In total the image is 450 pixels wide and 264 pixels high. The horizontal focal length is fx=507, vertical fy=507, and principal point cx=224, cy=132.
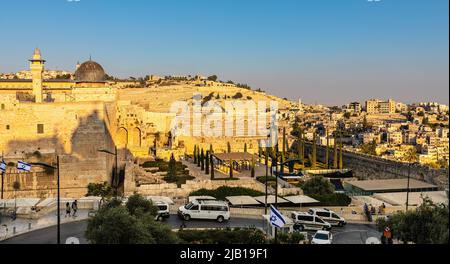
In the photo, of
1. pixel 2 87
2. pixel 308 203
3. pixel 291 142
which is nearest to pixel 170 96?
pixel 291 142

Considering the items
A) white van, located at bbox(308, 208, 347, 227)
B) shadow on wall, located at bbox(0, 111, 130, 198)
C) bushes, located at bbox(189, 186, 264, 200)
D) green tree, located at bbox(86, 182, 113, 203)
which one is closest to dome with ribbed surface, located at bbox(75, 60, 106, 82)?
shadow on wall, located at bbox(0, 111, 130, 198)

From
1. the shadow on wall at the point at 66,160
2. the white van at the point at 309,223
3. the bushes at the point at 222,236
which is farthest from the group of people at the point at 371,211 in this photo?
the shadow on wall at the point at 66,160

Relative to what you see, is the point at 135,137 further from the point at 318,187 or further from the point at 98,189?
the point at 318,187

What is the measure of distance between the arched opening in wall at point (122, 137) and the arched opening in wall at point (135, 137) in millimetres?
652

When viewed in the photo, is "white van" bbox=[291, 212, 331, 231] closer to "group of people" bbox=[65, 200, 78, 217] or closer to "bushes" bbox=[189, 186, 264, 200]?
"bushes" bbox=[189, 186, 264, 200]

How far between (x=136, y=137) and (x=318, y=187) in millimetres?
22838

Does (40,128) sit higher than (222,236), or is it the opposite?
(40,128)

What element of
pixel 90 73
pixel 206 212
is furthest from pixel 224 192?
pixel 90 73

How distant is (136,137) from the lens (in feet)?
138

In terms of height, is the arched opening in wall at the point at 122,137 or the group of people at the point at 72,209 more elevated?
the arched opening in wall at the point at 122,137

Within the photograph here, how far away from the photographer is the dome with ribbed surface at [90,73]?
33938 mm

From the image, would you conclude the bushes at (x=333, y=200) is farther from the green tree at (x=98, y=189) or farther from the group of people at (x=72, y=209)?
the group of people at (x=72, y=209)

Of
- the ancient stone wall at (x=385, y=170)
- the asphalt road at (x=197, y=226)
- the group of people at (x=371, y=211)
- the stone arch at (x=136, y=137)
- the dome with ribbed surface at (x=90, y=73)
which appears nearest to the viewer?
the asphalt road at (x=197, y=226)
